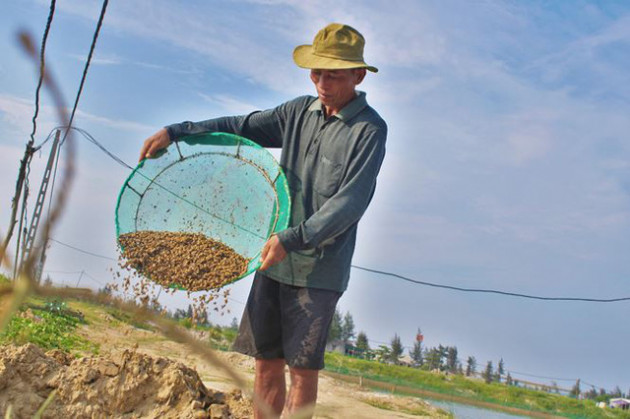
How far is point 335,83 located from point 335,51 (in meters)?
0.12

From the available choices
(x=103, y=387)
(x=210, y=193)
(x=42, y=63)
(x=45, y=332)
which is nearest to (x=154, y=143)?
(x=210, y=193)

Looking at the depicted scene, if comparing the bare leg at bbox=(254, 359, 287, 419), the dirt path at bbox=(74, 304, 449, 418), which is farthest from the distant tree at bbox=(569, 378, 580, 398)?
the bare leg at bbox=(254, 359, 287, 419)

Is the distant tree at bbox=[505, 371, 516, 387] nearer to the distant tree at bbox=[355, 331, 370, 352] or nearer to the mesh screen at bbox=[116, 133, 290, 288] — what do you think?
the distant tree at bbox=[355, 331, 370, 352]

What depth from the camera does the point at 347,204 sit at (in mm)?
2543

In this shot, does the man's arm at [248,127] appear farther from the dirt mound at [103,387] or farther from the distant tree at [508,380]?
the distant tree at [508,380]

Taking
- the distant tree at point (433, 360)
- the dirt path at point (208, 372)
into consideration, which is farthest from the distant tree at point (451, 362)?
the dirt path at point (208, 372)

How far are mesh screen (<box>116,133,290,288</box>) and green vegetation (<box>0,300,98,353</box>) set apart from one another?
1883 millimetres

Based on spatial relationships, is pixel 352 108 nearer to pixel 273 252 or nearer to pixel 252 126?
pixel 252 126

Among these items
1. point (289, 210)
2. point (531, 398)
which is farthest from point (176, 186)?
point (531, 398)

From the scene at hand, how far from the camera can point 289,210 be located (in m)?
2.77

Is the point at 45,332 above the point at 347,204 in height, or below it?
below

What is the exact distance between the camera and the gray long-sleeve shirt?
2.53 m

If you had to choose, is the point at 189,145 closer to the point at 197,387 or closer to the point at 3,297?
the point at 197,387

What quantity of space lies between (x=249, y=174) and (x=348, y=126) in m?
0.53
